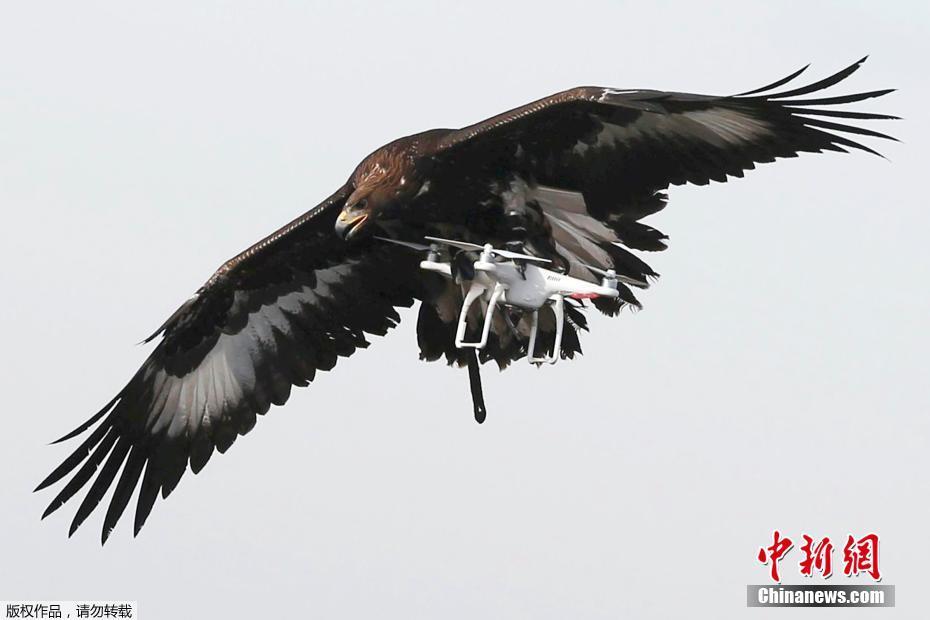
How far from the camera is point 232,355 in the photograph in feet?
53.7

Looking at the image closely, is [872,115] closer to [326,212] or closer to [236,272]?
[326,212]

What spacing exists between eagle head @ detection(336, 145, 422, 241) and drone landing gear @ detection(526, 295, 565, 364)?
1.31 m

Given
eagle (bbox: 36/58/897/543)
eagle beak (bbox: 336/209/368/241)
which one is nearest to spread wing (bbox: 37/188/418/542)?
eagle (bbox: 36/58/897/543)

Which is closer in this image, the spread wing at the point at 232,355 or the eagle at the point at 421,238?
the eagle at the point at 421,238

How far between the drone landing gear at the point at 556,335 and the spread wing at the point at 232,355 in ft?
5.60

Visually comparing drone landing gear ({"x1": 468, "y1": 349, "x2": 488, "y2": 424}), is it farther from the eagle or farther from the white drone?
the white drone

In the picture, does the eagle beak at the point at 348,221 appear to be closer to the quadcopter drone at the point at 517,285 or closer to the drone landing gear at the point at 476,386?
the quadcopter drone at the point at 517,285

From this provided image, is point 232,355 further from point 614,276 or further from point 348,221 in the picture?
point 614,276

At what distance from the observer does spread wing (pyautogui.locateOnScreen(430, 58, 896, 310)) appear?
1334 cm

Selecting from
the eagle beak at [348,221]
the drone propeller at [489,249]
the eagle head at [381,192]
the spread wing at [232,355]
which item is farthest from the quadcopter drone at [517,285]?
the spread wing at [232,355]

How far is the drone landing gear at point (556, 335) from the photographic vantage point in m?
13.7

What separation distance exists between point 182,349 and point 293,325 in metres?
0.99

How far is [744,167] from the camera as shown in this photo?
1380 cm

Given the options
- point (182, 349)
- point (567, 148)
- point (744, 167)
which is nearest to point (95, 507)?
point (182, 349)
